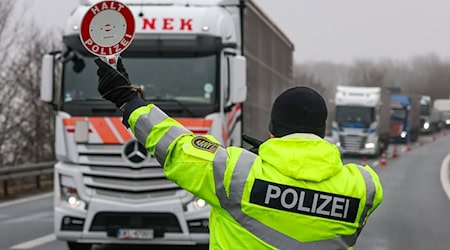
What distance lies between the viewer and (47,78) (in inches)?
336

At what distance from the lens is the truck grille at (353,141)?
34.4m

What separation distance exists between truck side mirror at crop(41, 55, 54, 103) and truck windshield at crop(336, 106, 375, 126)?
2660 cm

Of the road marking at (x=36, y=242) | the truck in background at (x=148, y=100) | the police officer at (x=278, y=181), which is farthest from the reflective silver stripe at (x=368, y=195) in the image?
the road marking at (x=36, y=242)

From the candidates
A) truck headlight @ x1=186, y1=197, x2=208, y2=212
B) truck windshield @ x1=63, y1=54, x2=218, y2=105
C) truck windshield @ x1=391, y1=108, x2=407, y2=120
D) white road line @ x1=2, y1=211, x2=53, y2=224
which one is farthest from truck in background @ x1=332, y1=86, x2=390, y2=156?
truck headlight @ x1=186, y1=197, x2=208, y2=212

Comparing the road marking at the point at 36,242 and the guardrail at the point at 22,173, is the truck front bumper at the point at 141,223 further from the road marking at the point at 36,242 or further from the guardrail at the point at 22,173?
the guardrail at the point at 22,173

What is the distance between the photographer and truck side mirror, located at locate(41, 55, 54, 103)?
848cm

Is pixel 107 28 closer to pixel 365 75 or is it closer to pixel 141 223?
pixel 141 223

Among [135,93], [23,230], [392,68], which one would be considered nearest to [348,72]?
[392,68]

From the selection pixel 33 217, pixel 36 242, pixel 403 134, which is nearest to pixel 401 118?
pixel 403 134

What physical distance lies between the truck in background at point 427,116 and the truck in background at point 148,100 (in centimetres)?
6063

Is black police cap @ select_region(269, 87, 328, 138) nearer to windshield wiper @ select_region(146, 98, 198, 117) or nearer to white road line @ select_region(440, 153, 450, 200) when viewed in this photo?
windshield wiper @ select_region(146, 98, 198, 117)

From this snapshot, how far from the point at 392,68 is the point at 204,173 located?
13766 centimetres

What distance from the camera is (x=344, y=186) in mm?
2885

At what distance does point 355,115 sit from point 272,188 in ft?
105
